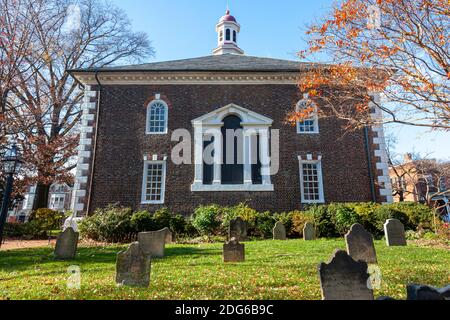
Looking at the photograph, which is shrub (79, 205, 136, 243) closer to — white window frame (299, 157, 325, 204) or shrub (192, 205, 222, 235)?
shrub (192, 205, 222, 235)

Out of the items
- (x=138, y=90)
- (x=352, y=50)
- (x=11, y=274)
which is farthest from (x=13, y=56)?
(x=352, y=50)

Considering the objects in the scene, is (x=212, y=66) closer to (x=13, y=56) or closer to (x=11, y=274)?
(x=13, y=56)

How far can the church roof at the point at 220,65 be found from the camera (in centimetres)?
1769

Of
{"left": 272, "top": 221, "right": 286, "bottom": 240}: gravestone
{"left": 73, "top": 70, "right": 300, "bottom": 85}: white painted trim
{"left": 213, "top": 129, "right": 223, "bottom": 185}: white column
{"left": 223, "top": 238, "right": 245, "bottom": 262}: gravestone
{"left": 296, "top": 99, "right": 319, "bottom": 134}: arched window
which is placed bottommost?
{"left": 223, "top": 238, "right": 245, "bottom": 262}: gravestone

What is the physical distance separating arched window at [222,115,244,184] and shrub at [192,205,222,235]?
2438 mm

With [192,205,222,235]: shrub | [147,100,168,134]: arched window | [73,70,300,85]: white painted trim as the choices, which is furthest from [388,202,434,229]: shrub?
[147,100,168,134]: arched window

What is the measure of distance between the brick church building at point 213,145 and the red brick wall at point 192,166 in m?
0.05

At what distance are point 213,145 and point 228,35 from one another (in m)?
16.1

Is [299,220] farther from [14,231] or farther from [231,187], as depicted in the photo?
[14,231]

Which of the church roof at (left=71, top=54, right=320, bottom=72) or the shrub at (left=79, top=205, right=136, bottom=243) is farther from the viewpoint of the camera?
the church roof at (left=71, top=54, right=320, bottom=72)

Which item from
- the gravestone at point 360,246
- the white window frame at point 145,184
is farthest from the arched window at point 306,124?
the gravestone at point 360,246

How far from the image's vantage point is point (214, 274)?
684cm

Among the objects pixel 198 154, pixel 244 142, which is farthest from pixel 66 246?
pixel 244 142

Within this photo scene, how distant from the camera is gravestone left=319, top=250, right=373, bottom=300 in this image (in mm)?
4527
